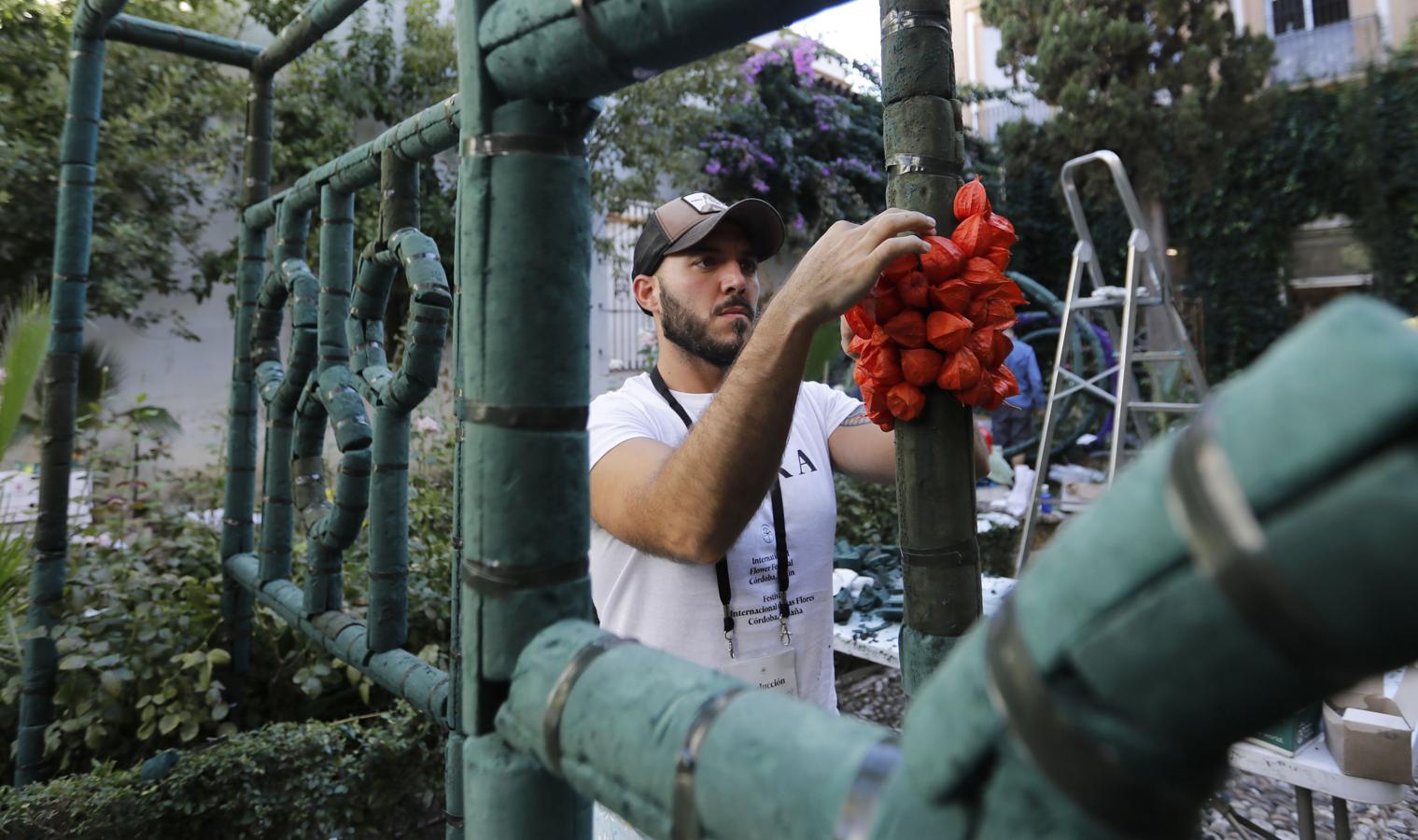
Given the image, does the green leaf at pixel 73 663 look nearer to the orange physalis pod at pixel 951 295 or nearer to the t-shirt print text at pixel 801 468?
the t-shirt print text at pixel 801 468

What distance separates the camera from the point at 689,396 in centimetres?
180

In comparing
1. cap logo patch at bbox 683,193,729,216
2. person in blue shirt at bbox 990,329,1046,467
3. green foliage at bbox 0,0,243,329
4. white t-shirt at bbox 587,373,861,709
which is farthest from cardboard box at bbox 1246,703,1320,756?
green foliage at bbox 0,0,243,329

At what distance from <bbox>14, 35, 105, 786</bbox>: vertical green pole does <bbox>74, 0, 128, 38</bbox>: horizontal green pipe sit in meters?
0.03

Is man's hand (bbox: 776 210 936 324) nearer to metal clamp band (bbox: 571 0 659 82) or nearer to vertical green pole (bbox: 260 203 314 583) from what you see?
metal clamp band (bbox: 571 0 659 82)

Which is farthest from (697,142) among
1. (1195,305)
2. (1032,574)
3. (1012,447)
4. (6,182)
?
(1032,574)

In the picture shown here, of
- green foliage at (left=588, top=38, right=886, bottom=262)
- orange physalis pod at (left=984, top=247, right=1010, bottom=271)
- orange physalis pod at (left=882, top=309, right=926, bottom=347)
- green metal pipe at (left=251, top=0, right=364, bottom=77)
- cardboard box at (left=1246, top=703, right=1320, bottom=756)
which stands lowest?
cardboard box at (left=1246, top=703, right=1320, bottom=756)

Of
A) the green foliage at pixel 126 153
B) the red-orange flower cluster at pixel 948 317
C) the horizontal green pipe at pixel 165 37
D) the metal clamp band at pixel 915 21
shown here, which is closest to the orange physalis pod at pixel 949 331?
the red-orange flower cluster at pixel 948 317

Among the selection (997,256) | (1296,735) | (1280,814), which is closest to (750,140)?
(1280,814)

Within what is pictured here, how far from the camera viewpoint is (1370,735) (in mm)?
1780

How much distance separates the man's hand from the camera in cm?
105

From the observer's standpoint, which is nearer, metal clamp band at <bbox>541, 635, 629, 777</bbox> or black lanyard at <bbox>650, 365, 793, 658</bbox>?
metal clamp band at <bbox>541, 635, 629, 777</bbox>

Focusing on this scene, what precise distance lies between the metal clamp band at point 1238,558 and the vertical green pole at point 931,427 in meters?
0.83

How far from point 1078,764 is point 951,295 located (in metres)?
0.89

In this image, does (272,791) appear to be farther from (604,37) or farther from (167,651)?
(604,37)
